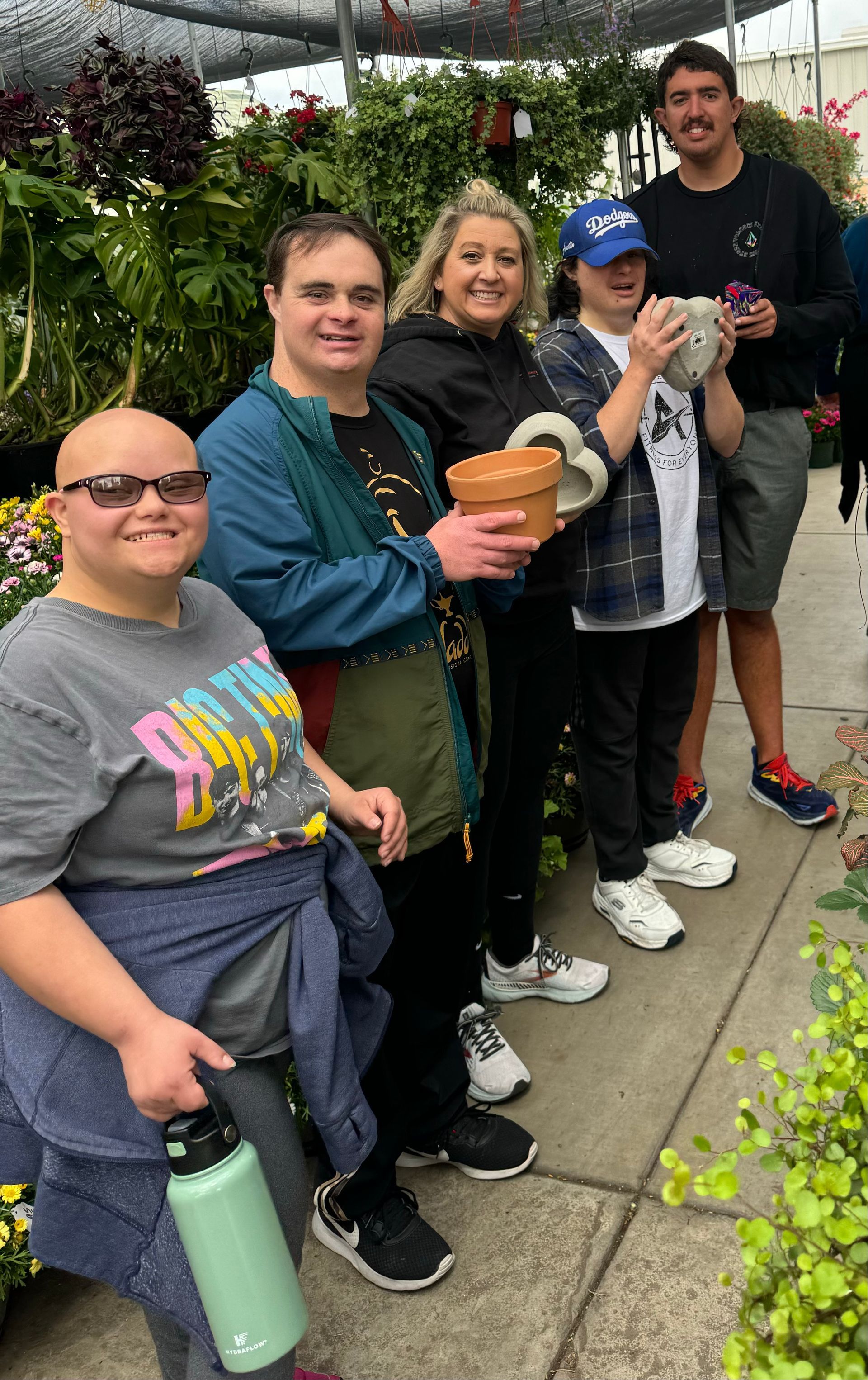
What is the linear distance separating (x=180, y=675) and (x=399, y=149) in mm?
3443

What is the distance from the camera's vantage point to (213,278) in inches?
154

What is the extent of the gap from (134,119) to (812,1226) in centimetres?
A: 363

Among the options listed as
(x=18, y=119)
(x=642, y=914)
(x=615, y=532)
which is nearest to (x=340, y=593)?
(x=615, y=532)

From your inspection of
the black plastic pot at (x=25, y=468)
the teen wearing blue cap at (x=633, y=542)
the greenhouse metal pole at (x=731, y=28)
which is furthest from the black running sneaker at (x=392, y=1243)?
the greenhouse metal pole at (x=731, y=28)

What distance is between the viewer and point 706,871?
11.1 feet

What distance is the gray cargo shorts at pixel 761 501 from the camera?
3426 millimetres

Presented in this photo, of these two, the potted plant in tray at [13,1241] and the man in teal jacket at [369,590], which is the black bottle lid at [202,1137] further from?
the potted plant in tray at [13,1241]

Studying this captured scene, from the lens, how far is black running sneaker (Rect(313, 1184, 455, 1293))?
2.15 m

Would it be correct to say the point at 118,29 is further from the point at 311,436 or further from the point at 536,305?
the point at 311,436

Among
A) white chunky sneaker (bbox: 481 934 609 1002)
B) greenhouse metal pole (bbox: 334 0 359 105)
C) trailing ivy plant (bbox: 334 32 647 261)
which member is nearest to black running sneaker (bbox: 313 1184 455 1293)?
white chunky sneaker (bbox: 481 934 609 1002)

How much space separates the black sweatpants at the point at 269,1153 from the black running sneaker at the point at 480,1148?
85 centimetres

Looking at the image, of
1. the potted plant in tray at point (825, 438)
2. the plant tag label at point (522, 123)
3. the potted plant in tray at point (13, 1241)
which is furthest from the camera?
the potted plant in tray at point (825, 438)

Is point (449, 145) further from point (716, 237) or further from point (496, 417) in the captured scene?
point (496, 417)

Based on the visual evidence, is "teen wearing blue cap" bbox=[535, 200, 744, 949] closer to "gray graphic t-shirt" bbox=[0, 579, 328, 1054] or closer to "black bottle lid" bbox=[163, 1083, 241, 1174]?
"gray graphic t-shirt" bbox=[0, 579, 328, 1054]
